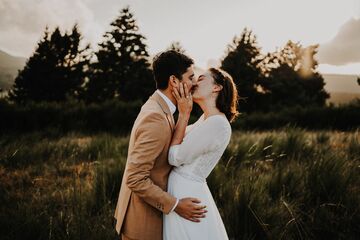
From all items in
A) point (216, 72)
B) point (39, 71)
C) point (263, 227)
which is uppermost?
point (39, 71)

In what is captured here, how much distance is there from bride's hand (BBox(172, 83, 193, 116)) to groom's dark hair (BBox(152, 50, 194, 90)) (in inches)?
3.8

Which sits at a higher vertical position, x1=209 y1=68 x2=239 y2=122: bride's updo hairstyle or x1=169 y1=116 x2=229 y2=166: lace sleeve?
x1=209 y1=68 x2=239 y2=122: bride's updo hairstyle

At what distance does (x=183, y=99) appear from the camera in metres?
2.55

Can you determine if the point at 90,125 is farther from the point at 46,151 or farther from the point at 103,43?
the point at 103,43

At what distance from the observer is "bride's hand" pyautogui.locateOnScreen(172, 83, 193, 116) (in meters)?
2.53

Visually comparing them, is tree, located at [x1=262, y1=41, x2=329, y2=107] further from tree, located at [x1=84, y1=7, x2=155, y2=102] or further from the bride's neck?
the bride's neck

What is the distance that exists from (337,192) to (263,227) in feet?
4.82

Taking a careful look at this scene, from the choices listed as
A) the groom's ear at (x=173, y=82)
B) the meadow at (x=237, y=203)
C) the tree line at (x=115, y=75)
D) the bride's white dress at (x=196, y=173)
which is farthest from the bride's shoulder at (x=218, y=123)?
the tree line at (x=115, y=75)

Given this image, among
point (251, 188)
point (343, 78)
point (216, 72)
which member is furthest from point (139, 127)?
point (343, 78)

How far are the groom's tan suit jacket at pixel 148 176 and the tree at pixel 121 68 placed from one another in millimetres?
28774

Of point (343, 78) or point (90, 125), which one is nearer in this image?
point (90, 125)

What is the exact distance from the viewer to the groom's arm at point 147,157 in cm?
211

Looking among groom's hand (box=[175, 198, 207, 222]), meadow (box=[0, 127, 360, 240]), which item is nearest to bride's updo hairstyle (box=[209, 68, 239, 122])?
groom's hand (box=[175, 198, 207, 222])

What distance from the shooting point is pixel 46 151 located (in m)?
7.29
